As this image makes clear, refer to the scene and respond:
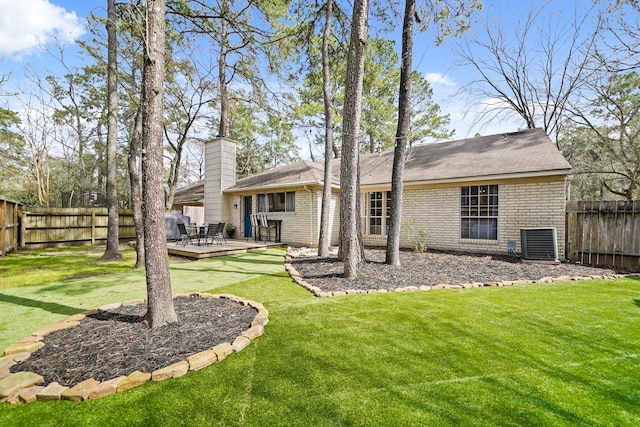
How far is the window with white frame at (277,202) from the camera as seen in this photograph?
38.0ft

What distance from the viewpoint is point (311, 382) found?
84.6 inches

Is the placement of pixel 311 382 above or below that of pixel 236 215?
below

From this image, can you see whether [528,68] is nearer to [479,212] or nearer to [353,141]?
[479,212]

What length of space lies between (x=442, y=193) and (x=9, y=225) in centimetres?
1414

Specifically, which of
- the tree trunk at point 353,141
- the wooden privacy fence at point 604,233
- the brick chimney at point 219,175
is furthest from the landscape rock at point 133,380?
the brick chimney at point 219,175

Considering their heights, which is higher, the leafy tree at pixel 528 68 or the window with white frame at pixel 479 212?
the leafy tree at pixel 528 68

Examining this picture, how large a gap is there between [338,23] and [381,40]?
1.56m

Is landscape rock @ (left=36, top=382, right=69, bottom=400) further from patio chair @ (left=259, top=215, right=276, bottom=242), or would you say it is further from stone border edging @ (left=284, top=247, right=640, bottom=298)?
patio chair @ (left=259, top=215, right=276, bottom=242)

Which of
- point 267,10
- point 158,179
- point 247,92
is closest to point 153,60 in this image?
point 158,179

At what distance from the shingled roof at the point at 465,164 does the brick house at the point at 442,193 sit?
3 centimetres

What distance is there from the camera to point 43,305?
13.2 feet

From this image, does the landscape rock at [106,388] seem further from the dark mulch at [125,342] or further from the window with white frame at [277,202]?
the window with white frame at [277,202]

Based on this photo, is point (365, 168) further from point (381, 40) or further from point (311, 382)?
point (311, 382)

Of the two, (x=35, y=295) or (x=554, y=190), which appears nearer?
(x=35, y=295)
